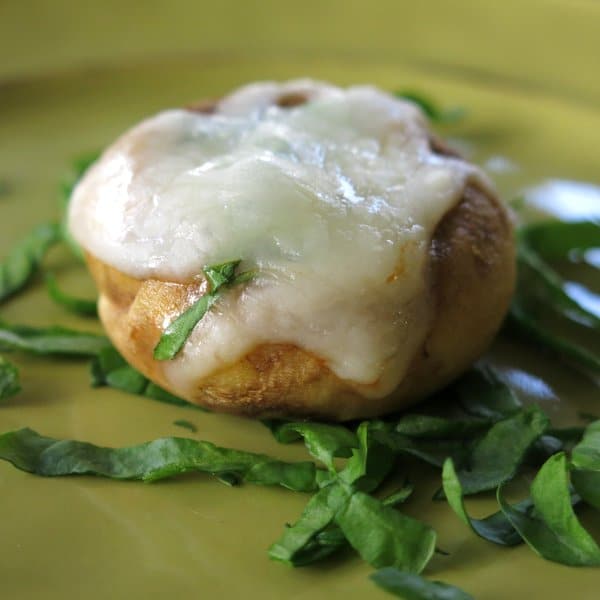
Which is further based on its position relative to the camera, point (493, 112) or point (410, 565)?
point (493, 112)

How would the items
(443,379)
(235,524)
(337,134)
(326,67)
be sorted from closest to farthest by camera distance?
(235,524), (443,379), (337,134), (326,67)

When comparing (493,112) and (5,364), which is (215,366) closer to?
(5,364)

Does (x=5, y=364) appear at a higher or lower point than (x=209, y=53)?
lower

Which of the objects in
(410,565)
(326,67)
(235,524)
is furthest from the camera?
(326,67)

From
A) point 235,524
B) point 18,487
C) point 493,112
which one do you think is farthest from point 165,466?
point 493,112

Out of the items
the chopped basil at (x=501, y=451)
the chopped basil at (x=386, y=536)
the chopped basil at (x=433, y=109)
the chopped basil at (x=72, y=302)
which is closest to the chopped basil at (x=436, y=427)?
the chopped basil at (x=501, y=451)

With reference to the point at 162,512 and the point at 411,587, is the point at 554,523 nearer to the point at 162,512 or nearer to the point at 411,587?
the point at 411,587

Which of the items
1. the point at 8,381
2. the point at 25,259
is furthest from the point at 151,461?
the point at 25,259

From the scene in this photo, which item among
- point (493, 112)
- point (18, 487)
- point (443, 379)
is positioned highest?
point (493, 112)
